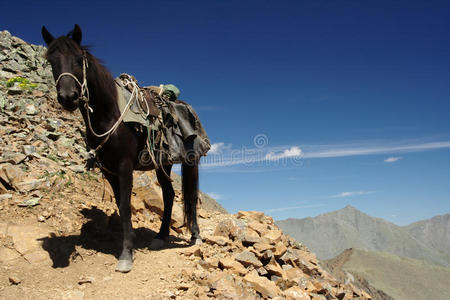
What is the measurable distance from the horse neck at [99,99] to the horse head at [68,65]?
0.17 metres

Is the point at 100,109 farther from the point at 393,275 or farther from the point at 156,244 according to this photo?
the point at 393,275

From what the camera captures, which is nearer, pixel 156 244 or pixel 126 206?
pixel 126 206

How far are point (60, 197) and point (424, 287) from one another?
53160 mm

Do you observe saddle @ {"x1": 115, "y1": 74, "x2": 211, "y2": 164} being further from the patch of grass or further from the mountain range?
the mountain range

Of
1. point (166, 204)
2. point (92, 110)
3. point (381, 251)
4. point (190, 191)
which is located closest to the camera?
point (92, 110)

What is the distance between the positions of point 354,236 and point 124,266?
5192 inches

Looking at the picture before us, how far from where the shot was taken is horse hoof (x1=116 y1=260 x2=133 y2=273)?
440 cm

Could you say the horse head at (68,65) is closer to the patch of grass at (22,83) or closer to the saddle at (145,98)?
the saddle at (145,98)

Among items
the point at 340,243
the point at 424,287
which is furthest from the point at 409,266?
the point at 340,243

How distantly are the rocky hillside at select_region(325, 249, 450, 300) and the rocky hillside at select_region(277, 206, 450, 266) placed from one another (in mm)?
59355

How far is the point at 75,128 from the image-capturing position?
9289 mm

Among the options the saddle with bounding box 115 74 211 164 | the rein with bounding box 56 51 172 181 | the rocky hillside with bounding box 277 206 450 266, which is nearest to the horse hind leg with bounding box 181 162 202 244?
the saddle with bounding box 115 74 211 164

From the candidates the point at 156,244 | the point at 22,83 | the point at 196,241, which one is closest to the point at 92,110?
the point at 156,244

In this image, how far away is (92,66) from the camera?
448cm
